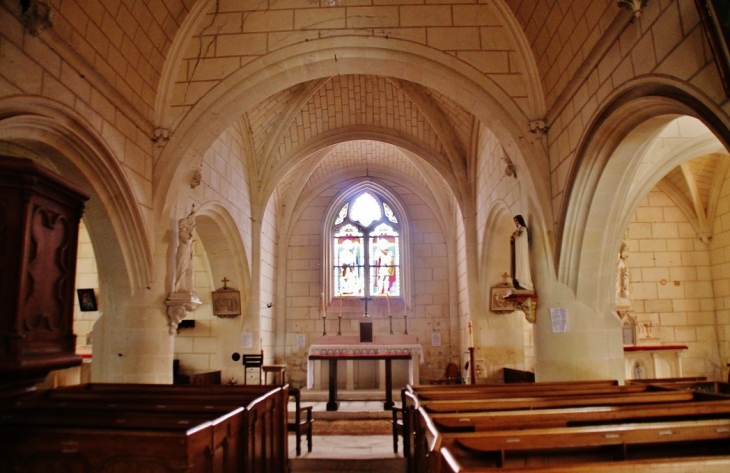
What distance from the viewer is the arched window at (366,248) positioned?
1324 cm

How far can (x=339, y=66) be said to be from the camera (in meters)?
7.17

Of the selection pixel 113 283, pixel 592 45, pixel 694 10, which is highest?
pixel 592 45

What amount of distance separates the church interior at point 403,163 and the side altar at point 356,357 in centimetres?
9

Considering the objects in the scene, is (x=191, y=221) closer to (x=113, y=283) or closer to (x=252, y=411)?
(x=113, y=283)

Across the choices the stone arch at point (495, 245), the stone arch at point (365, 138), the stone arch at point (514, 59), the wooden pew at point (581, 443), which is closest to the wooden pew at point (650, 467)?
the wooden pew at point (581, 443)

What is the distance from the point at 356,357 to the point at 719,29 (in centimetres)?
770

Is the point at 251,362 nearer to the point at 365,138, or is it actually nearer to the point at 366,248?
the point at 366,248

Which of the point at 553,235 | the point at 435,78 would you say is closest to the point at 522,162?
the point at 553,235

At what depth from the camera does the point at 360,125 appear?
11.1m

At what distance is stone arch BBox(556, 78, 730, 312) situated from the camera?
463 cm

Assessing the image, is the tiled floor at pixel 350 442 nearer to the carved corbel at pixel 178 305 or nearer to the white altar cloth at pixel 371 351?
the white altar cloth at pixel 371 351

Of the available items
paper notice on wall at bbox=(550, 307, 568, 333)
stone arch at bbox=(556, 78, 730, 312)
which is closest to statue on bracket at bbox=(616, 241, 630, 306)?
stone arch at bbox=(556, 78, 730, 312)

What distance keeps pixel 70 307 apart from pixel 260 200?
7.92 meters

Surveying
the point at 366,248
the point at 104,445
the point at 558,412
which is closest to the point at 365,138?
the point at 366,248
